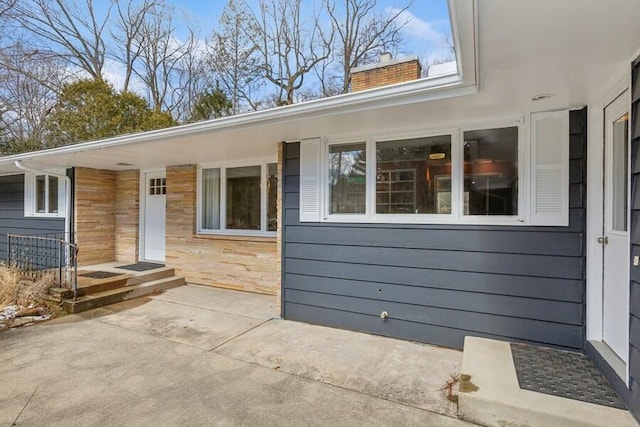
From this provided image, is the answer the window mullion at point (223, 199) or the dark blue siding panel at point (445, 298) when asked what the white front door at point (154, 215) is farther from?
the dark blue siding panel at point (445, 298)

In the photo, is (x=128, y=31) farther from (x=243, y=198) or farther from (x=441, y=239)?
(x=441, y=239)

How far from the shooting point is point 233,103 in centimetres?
1228

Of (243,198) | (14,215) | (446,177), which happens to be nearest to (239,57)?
(14,215)

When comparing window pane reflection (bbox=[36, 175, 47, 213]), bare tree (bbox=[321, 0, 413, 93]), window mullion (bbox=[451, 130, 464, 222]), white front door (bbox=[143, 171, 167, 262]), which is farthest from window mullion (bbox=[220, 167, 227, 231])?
bare tree (bbox=[321, 0, 413, 93])

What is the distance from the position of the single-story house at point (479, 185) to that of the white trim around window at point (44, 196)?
92.7 inches

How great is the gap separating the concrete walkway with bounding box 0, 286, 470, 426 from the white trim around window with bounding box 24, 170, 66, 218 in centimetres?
391

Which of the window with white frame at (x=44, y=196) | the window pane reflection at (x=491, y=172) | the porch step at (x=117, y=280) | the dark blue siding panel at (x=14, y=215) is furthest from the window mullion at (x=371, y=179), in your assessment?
the dark blue siding panel at (x=14, y=215)

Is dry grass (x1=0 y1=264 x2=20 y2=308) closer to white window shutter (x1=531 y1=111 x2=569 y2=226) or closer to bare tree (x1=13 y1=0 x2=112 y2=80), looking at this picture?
white window shutter (x1=531 y1=111 x2=569 y2=226)

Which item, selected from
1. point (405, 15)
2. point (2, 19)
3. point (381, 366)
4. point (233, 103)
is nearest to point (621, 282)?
point (381, 366)

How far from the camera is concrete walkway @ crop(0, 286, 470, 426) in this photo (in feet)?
7.60

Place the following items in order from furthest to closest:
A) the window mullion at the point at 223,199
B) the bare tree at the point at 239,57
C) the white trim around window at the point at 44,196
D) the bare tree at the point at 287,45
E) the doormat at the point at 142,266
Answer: the bare tree at the point at 239,57 → the bare tree at the point at 287,45 → the white trim around window at the point at 44,196 → the doormat at the point at 142,266 → the window mullion at the point at 223,199

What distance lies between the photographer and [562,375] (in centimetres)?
254

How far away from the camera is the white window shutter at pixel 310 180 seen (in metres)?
4.08

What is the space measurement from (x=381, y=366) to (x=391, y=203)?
5.29ft
